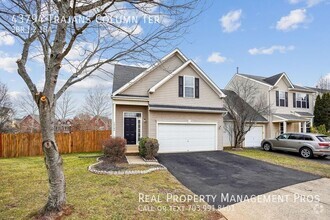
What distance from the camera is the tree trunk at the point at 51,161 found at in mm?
4707

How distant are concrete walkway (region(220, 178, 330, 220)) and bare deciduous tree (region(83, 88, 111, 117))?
30.7 meters

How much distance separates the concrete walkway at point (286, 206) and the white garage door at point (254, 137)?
515 inches

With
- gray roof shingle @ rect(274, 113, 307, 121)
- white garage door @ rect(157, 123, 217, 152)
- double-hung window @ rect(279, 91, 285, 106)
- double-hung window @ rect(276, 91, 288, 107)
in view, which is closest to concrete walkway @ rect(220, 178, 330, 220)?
white garage door @ rect(157, 123, 217, 152)

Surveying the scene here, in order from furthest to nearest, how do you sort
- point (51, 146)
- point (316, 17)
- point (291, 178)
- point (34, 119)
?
point (34, 119), point (316, 17), point (291, 178), point (51, 146)

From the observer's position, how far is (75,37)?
4.60 metres

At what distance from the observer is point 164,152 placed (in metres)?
14.8

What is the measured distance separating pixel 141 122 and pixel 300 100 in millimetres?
19129

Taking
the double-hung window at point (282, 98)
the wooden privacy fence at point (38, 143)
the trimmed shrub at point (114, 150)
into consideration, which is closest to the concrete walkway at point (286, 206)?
the trimmed shrub at point (114, 150)

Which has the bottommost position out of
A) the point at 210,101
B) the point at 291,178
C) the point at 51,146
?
the point at 291,178

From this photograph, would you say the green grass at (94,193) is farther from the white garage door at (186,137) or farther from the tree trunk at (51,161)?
the white garage door at (186,137)

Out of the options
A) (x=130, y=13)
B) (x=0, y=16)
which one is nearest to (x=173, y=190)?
(x=130, y=13)

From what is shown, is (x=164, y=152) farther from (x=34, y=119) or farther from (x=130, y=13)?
(x=34, y=119)

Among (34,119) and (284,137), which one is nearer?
(284,137)

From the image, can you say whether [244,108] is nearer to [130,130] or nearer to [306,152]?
[306,152]
